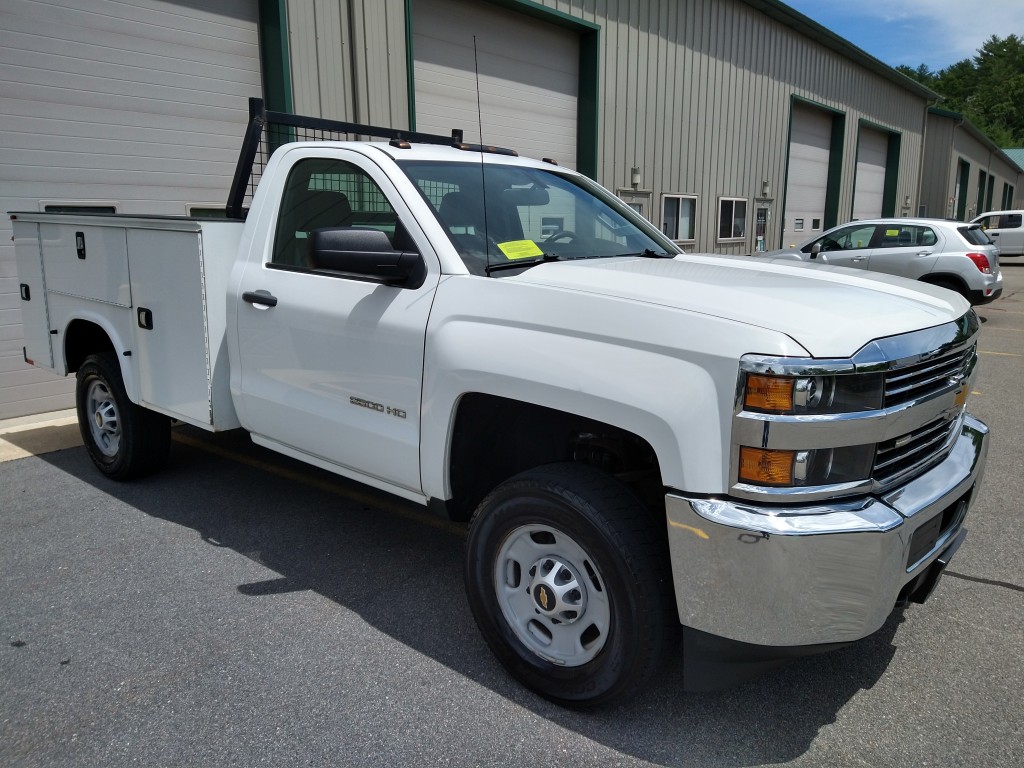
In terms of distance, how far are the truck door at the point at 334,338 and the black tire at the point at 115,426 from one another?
130 cm

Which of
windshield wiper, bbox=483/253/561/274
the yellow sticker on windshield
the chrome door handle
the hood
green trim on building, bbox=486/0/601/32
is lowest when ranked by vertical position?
the chrome door handle

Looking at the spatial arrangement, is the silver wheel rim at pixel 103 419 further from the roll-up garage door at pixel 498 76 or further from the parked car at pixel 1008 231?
the parked car at pixel 1008 231

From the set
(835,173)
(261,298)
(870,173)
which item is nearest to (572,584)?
(261,298)

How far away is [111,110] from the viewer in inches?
291

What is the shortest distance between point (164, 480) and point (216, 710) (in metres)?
2.86

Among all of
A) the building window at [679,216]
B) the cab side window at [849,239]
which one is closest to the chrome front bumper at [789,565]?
the cab side window at [849,239]

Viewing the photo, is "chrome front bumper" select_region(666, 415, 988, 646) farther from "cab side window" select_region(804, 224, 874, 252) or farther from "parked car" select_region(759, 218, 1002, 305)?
"cab side window" select_region(804, 224, 874, 252)

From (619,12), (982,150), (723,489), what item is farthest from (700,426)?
(982,150)

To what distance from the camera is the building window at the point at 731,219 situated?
16406mm

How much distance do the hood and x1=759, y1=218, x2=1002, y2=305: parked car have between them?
10.2 meters

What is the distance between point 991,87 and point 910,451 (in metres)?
114

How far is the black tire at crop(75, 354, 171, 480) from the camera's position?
4961mm

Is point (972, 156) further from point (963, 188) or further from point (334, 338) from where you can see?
point (334, 338)

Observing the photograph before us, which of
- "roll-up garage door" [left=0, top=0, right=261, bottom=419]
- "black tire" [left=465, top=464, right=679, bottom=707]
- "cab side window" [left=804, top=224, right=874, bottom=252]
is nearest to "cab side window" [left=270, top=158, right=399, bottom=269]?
"black tire" [left=465, top=464, right=679, bottom=707]
